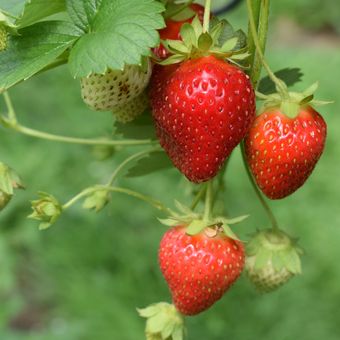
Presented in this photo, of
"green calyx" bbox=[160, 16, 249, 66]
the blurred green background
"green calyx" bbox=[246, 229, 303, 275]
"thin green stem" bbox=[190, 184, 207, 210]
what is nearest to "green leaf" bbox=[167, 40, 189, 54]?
"green calyx" bbox=[160, 16, 249, 66]

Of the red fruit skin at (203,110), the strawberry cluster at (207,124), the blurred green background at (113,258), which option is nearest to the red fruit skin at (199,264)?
the strawberry cluster at (207,124)

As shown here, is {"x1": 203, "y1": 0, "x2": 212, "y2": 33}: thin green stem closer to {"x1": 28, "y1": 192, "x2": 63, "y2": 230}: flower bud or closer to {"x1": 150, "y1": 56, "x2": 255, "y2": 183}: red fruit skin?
{"x1": 150, "y1": 56, "x2": 255, "y2": 183}: red fruit skin

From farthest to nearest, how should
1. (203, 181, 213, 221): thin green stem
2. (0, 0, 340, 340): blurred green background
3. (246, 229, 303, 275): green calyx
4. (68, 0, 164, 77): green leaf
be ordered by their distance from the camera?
(0, 0, 340, 340): blurred green background → (246, 229, 303, 275): green calyx → (203, 181, 213, 221): thin green stem → (68, 0, 164, 77): green leaf

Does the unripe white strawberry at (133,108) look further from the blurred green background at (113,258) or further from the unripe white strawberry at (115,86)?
the blurred green background at (113,258)

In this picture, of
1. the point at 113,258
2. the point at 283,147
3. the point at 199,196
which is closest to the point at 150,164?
the point at 199,196

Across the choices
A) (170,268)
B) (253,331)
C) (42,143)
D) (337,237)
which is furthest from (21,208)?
(170,268)

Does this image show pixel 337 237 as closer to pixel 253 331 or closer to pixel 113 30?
pixel 253 331

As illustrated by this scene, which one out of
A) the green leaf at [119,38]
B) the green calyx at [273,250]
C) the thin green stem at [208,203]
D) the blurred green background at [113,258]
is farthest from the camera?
the blurred green background at [113,258]
